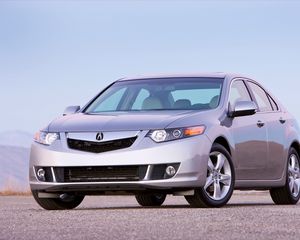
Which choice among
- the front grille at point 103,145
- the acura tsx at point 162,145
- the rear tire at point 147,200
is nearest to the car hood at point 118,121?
the acura tsx at point 162,145

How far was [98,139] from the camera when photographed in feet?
33.9

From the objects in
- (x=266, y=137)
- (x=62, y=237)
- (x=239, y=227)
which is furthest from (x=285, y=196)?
(x=62, y=237)

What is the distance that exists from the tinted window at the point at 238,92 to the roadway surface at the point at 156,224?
1.89 meters

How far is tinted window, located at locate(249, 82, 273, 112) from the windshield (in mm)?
959

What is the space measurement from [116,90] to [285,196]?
2595 millimetres

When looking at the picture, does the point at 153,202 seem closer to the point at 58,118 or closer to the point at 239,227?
the point at 58,118

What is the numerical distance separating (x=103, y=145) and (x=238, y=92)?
239 centimetres

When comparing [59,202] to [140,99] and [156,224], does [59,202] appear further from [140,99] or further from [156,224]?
[156,224]

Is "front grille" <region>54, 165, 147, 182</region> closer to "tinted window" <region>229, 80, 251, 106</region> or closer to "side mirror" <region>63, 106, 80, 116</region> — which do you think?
"side mirror" <region>63, 106, 80, 116</region>

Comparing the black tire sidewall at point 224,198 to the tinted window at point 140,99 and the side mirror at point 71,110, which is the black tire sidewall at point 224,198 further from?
the side mirror at point 71,110

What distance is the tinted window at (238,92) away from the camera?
38.3ft

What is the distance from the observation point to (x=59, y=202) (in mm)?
11281

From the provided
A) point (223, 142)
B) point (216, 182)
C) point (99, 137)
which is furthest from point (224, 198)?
point (99, 137)

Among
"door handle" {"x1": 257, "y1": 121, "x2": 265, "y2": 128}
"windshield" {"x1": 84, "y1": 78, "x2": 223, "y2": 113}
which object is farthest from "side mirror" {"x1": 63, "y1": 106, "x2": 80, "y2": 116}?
"door handle" {"x1": 257, "y1": 121, "x2": 265, "y2": 128}
